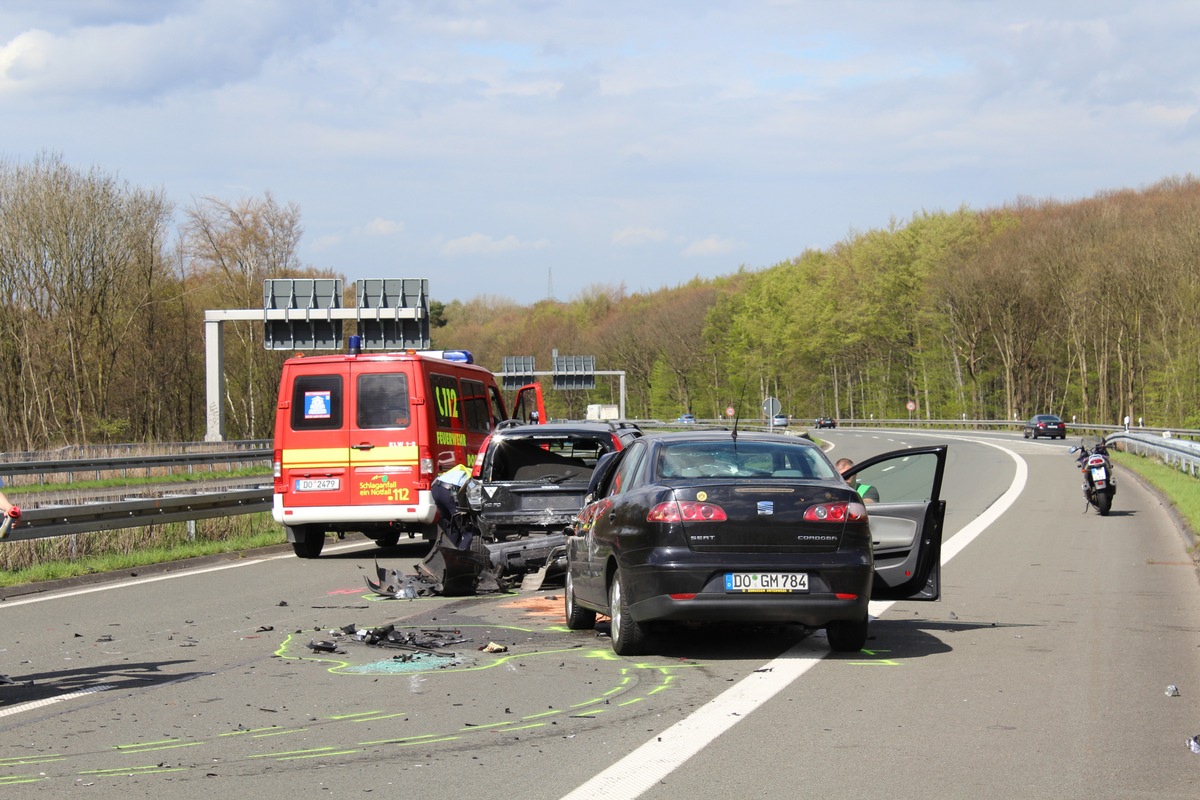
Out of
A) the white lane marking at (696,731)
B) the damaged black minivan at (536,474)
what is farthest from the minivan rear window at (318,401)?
the white lane marking at (696,731)

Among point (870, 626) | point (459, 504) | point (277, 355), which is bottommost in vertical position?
point (870, 626)

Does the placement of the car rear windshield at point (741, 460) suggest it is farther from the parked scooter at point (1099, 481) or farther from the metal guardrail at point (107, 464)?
the metal guardrail at point (107, 464)

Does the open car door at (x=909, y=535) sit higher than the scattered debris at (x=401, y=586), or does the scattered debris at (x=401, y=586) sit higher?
the open car door at (x=909, y=535)

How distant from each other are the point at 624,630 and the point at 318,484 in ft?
29.3

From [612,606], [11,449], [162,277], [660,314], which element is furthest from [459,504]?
[660,314]

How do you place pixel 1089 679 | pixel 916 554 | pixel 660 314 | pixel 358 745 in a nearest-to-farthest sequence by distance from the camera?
pixel 358 745 < pixel 1089 679 < pixel 916 554 < pixel 660 314

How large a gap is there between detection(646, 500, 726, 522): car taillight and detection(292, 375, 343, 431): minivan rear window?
9.14 metres

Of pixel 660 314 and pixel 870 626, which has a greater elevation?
pixel 660 314

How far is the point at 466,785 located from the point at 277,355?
5756 centimetres

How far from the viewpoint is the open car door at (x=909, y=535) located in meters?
9.73

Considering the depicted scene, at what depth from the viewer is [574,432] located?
13.9 metres

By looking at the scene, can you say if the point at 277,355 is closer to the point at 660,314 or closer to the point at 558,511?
the point at 558,511

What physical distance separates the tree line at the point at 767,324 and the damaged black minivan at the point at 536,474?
36.6 meters

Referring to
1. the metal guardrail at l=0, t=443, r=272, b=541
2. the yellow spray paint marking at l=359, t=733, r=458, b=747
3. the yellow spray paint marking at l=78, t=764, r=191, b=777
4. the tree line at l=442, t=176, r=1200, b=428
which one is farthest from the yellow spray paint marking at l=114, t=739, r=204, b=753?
the tree line at l=442, t=176, r=1200, b=428
